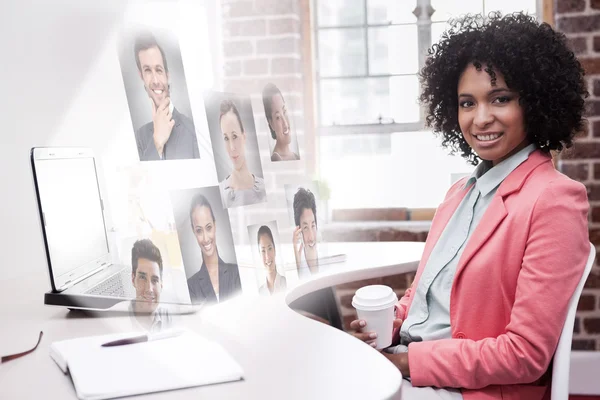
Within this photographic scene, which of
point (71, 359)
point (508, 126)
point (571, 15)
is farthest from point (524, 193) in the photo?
point (571, 15)

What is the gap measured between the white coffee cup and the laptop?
34 centimetres

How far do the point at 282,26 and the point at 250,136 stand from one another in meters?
1.24

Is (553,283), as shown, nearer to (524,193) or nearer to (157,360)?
(524,193)

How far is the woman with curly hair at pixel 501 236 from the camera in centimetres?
107

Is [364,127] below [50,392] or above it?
above

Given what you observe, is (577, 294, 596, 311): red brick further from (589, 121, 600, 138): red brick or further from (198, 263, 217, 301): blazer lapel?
(198, 263, 217, 301): blazer lapel

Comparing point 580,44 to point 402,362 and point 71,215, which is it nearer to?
point 402,362

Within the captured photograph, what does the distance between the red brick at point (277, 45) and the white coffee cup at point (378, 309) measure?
1623 mm

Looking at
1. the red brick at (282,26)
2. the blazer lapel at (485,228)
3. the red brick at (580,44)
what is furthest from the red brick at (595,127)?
the blazer lapel at (485,228)

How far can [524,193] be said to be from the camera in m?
1.17

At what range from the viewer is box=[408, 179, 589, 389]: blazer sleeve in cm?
105

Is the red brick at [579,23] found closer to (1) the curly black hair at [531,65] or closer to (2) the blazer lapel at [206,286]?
(1) the curly black hair at [531,65]

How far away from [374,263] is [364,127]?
3.87ft

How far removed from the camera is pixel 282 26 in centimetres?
263
